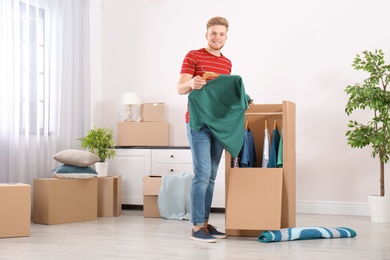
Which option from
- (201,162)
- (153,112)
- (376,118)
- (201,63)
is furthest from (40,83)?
(376,118)

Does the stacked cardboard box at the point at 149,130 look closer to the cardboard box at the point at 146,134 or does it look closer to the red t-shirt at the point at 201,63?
the cardboard box at the point at 146,134

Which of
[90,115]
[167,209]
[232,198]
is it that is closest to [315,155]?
[167,209]

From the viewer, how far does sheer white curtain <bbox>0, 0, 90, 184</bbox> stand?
4758mm

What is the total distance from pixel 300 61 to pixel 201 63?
2.12 meters

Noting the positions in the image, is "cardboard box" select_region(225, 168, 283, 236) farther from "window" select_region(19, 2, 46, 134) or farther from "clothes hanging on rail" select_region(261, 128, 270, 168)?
"window" select_region(19, 2, 46, 134)

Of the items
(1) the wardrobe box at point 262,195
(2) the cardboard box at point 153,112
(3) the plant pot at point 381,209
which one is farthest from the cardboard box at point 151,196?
(3) the plant pot at point 381,209

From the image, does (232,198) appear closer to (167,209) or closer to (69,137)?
(167,209)

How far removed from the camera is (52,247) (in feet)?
11.4

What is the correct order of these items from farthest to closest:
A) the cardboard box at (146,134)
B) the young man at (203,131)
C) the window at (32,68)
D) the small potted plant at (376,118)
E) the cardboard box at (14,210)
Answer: the cardboard box at (146,134), the window at (32,68), the small potted plant at (376,118), the cardboard box at (14,210), the young man at (203,131)

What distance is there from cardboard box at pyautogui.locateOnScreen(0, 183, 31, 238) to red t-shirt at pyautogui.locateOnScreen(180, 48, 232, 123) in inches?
48.3

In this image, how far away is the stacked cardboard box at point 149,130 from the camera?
5.72m

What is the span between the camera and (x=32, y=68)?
5062mm

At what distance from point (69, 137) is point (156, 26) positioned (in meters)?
1.45

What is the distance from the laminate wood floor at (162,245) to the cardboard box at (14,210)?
7 cm
